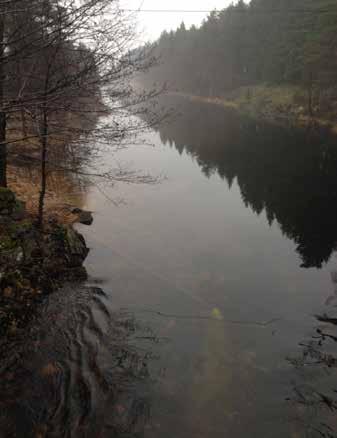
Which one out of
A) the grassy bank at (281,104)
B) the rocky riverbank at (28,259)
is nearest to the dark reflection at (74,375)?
the rocky riverbank at (28,259)

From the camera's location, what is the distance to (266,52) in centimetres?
6262

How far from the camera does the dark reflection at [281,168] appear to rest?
16062 mm

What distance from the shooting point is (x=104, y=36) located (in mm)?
5816

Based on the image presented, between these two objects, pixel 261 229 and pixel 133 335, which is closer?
pixel 133 335

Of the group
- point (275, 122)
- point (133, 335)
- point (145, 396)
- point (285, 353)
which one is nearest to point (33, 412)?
point (145, 396)

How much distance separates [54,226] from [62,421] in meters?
7.49

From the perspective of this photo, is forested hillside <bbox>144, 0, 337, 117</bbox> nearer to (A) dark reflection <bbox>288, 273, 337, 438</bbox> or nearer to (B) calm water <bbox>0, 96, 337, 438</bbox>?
(B) calm water <bbox>0, 96, 337, 438</bbox>

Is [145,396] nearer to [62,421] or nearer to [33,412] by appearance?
[62,421]

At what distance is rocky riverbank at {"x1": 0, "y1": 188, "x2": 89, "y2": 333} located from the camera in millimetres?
8287

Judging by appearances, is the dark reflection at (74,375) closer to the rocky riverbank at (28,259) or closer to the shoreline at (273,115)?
the rocky riverbank at (28,259)

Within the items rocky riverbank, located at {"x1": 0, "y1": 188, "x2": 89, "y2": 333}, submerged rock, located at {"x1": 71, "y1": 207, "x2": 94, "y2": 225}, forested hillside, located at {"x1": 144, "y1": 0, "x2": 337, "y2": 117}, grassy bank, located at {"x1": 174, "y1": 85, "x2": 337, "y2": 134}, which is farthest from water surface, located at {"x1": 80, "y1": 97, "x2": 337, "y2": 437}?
forested hillside, located at {"x1": 144, "y1": 0, "x2": 337, "y2": 117}

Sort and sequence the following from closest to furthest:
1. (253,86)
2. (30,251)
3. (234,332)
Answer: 1. (234,332)
2. (30,251)
3. (253,86)

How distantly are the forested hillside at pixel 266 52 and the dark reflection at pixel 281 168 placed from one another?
738cm

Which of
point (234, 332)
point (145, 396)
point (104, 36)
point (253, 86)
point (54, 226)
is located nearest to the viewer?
point (104, 36)
